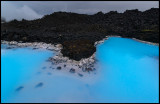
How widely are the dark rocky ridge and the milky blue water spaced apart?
104 inches

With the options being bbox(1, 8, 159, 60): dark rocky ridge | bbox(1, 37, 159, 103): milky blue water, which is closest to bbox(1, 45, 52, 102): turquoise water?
bbox(1, 37, 159, 103): milky blue water

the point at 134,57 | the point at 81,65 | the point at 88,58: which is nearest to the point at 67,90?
the point at 81,65

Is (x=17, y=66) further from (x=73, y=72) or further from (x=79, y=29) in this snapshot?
(x=79, y=29)

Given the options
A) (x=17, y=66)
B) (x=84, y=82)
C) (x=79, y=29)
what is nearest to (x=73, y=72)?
(x=84, y=82)

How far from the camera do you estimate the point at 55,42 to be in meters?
17.6

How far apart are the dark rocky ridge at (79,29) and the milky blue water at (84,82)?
8.66 ft

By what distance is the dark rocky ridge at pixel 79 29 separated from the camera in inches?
632

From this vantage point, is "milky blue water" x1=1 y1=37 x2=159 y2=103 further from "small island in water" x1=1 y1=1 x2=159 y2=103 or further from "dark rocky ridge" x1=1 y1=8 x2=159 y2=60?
"dark rocky ridge" x1=1 y1=8 x2=159 y2=60

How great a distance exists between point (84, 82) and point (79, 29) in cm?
1827

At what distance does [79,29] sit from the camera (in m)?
26.7

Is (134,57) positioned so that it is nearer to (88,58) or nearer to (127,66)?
(127,66)

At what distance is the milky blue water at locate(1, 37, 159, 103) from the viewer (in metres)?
7.93

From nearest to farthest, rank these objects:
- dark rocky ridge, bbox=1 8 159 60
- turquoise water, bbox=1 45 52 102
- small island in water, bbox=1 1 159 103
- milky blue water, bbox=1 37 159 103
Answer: milky blue water, bbox=1 37 159 103 → small island in water, bbox=1 1 159 103 → turquoise water, bbox=1 45 52 102 → dark rocky ridge, bbox=1 8 159 60

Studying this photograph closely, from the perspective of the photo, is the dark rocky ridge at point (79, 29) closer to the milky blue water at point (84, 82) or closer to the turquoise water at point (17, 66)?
the turquoise water at point (17, 66)
